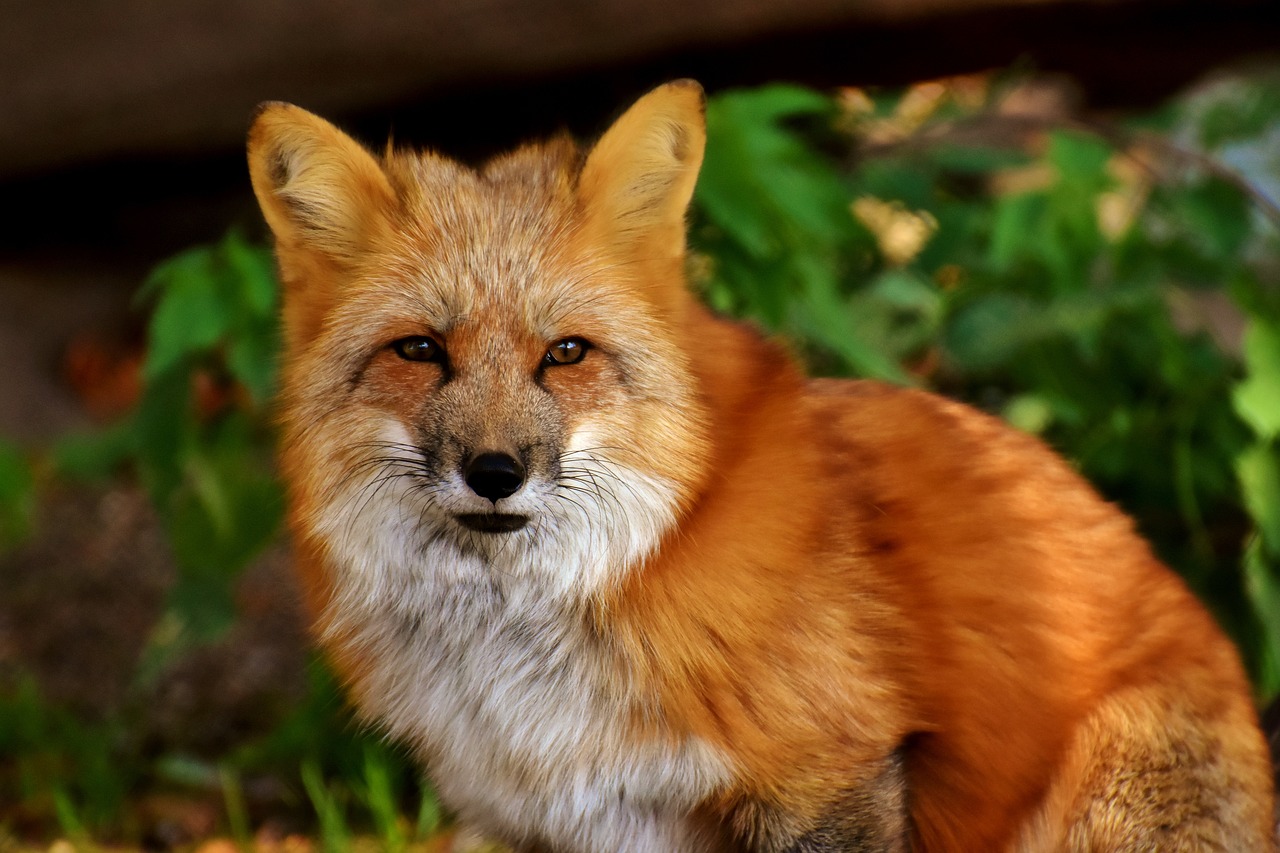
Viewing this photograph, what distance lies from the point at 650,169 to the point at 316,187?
2.31 ft

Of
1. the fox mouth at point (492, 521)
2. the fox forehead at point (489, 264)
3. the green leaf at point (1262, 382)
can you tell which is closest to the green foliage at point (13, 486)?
the fox forehead at point (489, 264)

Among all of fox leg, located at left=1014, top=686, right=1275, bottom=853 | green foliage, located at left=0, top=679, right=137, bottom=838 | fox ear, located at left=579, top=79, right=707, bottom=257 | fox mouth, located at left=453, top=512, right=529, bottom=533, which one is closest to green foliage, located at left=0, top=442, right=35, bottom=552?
green foliage, located at left=0, top=679, right=137, bottom=838

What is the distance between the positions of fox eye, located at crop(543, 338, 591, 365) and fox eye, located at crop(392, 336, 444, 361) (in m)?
0.22

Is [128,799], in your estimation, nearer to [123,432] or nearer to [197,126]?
[123,432]

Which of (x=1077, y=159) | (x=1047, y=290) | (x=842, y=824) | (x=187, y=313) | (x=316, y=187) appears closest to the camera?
(x=842, y=824)

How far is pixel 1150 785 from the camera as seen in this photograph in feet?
8.70

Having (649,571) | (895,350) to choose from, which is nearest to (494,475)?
(649,571)

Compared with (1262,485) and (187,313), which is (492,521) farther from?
(1262,485)

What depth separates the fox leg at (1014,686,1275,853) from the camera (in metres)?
2.64

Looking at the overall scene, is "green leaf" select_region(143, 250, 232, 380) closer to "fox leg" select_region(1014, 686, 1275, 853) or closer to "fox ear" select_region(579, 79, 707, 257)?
"fox ear" select_region(579, 79, 707, 257)

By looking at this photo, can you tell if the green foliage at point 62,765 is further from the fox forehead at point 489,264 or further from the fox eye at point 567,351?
the fox eye at point 567,351

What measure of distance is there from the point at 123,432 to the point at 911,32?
10.4 feet

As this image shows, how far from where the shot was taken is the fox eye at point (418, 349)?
2518 millimetres

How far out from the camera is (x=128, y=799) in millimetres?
4258
